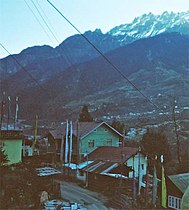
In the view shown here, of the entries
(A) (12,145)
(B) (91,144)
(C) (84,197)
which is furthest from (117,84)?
(A) (12,145)

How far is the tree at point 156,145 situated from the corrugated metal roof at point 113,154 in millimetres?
1326

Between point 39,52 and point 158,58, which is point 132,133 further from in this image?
point 39,52

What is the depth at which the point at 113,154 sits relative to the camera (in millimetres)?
19812

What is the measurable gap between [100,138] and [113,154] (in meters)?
A: 4.04

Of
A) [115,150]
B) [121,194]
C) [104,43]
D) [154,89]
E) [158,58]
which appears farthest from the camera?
[104,43]

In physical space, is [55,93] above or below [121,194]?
above

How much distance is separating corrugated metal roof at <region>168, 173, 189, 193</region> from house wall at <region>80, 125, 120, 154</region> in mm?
8882

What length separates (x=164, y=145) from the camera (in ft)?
64.4

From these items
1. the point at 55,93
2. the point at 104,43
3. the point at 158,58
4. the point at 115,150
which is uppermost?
the point at 104,43

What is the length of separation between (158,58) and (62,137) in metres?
77.9

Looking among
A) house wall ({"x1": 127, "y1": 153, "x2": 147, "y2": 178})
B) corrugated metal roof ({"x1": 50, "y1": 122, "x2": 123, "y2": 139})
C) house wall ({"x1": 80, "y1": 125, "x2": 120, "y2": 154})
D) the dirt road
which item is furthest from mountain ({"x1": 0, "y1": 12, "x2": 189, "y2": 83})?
the dirt road

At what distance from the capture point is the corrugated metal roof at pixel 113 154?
1844 cm

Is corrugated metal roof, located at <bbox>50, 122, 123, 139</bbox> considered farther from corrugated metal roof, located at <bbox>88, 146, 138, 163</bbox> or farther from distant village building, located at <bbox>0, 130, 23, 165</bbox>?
distant village building, located at <bbox>0, 130, 23, 165</bbox>

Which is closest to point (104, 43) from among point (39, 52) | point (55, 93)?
point (39, 52)
